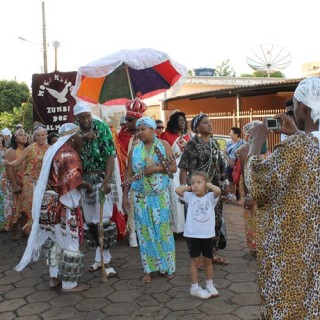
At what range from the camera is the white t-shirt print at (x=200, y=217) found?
380 cm

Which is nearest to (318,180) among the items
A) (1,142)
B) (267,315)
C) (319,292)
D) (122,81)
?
(319,292)

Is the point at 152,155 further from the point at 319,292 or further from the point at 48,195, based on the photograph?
the point at 319,292

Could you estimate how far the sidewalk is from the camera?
361 centimetres

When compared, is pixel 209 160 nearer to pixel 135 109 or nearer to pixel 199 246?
pixel 199 246

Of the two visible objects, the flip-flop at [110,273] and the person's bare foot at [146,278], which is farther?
the flip-flop at [110,273]

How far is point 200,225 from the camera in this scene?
3.80 metres

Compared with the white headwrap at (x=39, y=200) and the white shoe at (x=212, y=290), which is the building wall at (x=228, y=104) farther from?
the white shoe at (x=212, y=290)

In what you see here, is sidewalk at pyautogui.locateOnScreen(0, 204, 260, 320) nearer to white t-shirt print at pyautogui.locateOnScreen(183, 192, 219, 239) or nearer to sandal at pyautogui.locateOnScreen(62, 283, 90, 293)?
sandal at pyautogui.locateOnScreen(62, 283, 90, 293)

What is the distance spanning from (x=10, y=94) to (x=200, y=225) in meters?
34.7

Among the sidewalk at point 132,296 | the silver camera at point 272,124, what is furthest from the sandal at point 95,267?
the silver camera at point 272,124

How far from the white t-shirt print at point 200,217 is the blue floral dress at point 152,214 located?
18.4 inches

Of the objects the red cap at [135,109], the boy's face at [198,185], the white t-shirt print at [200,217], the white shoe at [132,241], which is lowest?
the white shoe at [132,241]

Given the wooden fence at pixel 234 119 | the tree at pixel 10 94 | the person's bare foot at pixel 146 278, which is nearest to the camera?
the person's bare foot at pixel 146 278

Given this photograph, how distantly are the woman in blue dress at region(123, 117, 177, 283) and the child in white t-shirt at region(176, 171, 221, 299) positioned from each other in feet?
1.52
